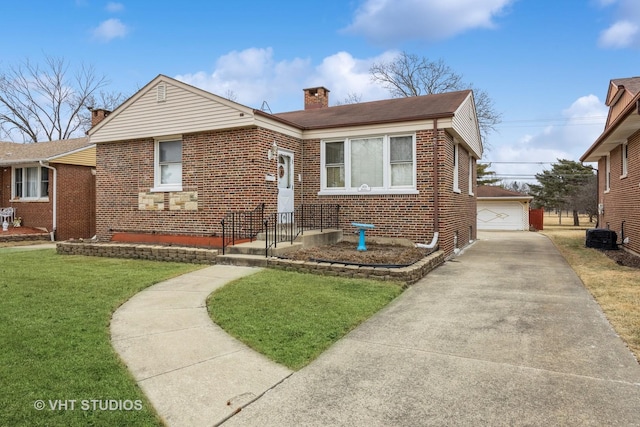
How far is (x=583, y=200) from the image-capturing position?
3734 centimetres

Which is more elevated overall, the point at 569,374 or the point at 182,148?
the point at 182,148

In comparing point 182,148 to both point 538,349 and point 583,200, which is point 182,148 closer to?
point 538,349

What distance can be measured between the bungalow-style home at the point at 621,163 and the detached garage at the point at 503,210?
351 inches

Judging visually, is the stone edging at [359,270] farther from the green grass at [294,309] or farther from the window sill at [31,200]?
the window sill at [31,200]

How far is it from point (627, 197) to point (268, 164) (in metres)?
10.8

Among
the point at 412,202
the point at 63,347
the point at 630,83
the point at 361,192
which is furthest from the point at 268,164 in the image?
the point at 630,83

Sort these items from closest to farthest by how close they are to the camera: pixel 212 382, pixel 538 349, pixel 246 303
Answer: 1. pixel 212 382
2. pixel 538 349
3. pixel 246 303

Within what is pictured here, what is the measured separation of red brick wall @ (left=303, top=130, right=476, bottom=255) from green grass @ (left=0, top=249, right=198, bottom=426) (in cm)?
536

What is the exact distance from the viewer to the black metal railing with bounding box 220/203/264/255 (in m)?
10.5

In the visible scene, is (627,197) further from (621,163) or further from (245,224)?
(245,224)

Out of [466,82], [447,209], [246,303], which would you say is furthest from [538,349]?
[466,82]

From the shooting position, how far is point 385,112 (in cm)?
1215

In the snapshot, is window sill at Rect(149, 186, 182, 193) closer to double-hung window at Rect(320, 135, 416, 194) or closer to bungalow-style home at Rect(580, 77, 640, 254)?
double-hung window at Rect(320, 135, 416, 194)

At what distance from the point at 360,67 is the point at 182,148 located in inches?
1061
